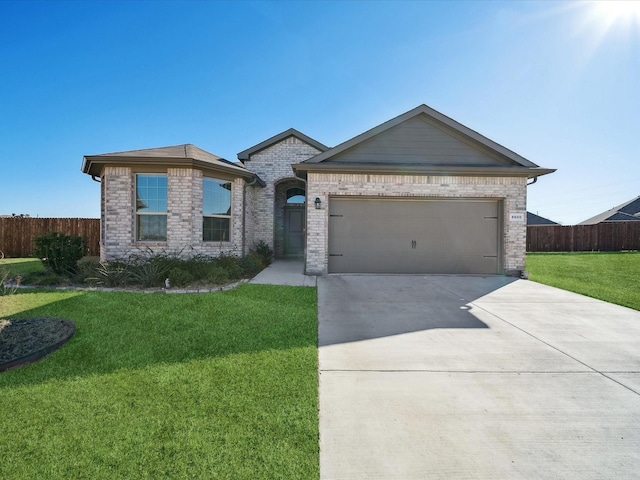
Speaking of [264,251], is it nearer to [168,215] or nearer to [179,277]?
[168,215]

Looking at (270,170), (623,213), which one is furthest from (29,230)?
(623,213)

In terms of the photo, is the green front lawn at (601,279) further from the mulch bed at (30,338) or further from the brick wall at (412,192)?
the mulch bed at (30,338)

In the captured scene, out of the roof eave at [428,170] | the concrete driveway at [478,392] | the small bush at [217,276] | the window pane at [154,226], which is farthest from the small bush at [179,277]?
the roof eave at [428,170]

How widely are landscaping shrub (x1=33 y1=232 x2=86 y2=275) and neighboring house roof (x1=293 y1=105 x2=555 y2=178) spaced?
6459mm

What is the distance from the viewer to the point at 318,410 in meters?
2.42

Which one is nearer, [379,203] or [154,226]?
[154,226]

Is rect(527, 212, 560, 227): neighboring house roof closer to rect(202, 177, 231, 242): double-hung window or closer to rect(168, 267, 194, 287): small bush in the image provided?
rect(202, 177, 231, 242): double-hung window

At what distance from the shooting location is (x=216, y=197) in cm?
899

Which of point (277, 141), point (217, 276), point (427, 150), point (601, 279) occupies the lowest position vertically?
point (601, 279)

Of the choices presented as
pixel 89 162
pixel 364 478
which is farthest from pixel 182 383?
pixel 89 162

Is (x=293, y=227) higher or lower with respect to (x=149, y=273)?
higher

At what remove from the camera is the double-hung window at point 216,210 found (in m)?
8.70

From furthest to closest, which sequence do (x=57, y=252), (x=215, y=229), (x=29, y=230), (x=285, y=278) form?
(x=29, y=230) < (x=215, y=229) < (x=285, y=278) < (x=57, y=252)

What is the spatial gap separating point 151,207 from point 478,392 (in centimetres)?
863
